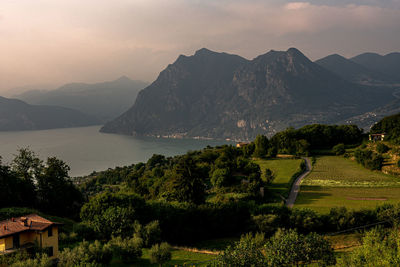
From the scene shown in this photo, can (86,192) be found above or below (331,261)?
below

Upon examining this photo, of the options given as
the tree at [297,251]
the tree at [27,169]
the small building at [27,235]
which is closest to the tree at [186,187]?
the small building at [27,235]

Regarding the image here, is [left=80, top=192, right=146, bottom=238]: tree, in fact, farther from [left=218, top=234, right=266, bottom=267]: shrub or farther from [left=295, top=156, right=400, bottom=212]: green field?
[left=295, top=156, right=400, bottom=212]: green field

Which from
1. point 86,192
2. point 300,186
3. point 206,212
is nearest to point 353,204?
point 300,186

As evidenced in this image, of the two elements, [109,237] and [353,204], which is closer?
[109,237]

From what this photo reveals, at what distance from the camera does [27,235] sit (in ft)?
56.1

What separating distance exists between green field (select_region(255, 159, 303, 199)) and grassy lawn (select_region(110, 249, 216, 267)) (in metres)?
18.4

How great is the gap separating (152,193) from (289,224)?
21010 mm

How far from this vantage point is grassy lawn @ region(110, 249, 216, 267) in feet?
55.6

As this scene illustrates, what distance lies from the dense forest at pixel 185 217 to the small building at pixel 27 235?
112cm

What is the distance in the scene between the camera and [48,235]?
1730 cm

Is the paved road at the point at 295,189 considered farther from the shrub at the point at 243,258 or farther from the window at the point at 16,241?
the window at the point at 16,241

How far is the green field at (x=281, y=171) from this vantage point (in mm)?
37688

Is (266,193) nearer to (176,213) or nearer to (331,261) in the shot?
(176,213)

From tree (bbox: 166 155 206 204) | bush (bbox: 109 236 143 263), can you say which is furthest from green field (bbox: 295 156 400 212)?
bush (bbox: 109 236 143 263)
